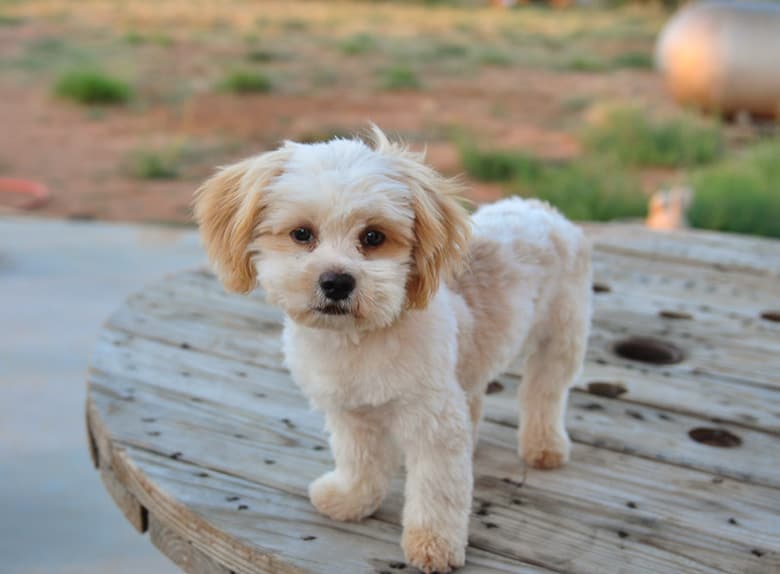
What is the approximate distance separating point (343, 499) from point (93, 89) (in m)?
10.7

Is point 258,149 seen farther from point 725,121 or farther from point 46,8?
point 46,8

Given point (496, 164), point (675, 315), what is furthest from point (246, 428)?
point (496, 164)

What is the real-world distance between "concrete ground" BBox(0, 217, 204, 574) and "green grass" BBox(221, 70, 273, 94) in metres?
6.52

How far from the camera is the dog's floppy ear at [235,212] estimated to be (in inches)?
80.9

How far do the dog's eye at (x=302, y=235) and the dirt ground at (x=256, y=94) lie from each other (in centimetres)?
357

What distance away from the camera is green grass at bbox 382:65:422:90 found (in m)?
13.7

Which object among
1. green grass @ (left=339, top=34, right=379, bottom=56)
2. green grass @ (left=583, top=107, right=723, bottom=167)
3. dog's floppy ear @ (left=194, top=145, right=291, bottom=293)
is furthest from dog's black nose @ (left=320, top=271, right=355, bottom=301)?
green grass @ (left=339, top=34, right=379, bottom=56)

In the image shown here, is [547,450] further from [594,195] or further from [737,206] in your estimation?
[594,195]

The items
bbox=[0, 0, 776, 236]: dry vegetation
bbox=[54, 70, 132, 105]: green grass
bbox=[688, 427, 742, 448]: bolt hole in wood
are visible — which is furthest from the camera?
bbox=[54, 70, 132, 105]: green grass

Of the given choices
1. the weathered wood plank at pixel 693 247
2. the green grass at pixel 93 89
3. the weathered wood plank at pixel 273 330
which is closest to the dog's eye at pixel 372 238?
the weathered wood plank at pixel 273 330

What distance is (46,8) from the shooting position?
21.1 metres

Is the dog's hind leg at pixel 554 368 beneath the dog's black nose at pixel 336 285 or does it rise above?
beneath

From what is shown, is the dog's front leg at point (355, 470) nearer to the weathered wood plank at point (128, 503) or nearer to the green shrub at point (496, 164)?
the weathered wood plank at point (128, 503)

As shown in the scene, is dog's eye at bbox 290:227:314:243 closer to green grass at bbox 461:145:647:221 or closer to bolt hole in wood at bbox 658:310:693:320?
bolt hole in wood at bbox 658:310:693:320
